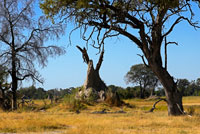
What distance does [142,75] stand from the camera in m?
71.9

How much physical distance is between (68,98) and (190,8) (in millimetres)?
11302

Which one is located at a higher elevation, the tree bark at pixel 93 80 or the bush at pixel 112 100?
the tree bark at pixel 93 80

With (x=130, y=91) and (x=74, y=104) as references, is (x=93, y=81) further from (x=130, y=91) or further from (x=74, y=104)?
(x=130, y=91)

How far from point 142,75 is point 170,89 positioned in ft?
188

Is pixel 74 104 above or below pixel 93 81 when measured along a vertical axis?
below

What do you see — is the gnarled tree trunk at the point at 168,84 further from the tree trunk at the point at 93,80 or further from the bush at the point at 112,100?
the tree trunk at the point at 93,80

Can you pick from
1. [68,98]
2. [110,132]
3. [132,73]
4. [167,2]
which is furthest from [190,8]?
[132,73]

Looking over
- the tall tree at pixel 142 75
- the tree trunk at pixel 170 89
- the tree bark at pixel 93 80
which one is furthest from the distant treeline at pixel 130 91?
the tree trunk at pixel 170 89

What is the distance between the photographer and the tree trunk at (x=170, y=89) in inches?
575

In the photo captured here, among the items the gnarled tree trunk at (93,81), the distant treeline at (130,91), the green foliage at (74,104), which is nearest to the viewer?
the green foliage at (74,104)

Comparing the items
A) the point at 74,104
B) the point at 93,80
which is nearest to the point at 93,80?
the point at 93,80

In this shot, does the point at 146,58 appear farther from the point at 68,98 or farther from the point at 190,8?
the point at 68,98

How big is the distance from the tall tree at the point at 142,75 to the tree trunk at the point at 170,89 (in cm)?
5491

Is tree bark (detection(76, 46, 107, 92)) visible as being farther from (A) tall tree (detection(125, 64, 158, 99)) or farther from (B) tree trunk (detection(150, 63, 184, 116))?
(A) tall tree (detection(125, 64, 158, 99))
